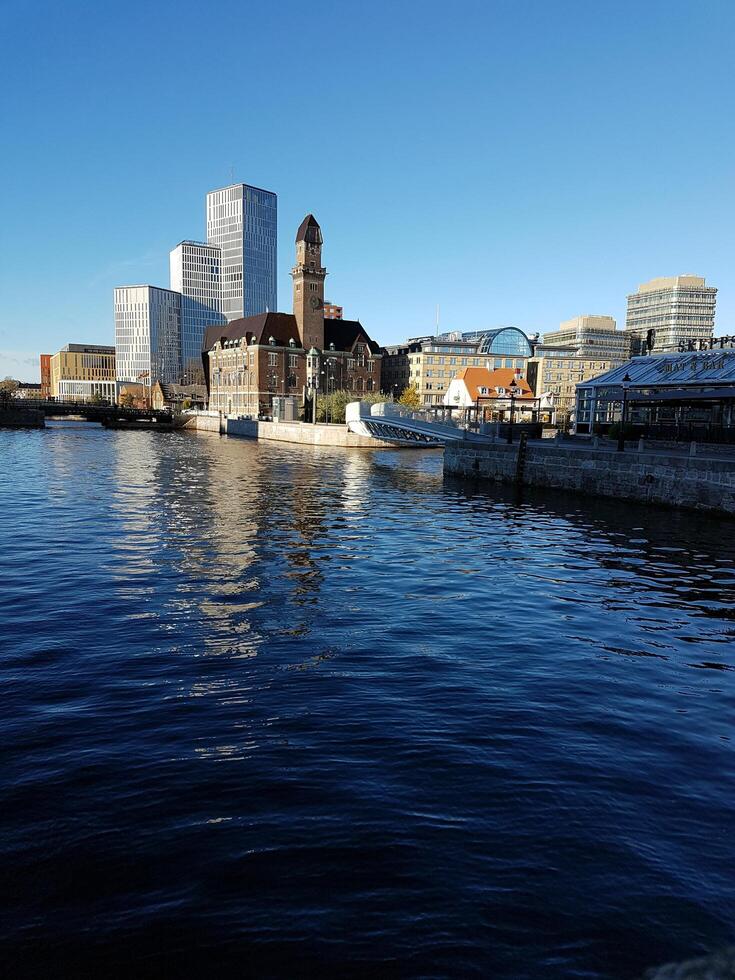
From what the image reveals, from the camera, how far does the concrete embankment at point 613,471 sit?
3006 centimetres

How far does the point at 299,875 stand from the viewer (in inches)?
253

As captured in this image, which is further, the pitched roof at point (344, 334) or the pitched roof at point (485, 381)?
the pitched roof at point (344, 334)

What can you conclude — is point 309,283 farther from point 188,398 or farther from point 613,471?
point 613,471

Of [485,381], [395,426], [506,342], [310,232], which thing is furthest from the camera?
[506,342]

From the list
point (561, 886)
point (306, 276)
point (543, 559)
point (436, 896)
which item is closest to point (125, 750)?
point (436, 896)

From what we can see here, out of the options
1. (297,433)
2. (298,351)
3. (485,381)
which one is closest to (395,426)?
(297,433)

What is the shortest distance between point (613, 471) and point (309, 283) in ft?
358

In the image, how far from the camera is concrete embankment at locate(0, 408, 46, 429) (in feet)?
377

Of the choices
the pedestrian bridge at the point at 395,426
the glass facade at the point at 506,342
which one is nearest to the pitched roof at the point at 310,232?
the glass facade at the point at 506,342

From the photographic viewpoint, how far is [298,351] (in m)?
135

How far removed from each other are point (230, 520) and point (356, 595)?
41.0 ft

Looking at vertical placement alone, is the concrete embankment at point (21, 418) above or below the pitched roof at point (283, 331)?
below

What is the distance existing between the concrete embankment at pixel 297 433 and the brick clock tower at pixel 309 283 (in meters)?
30.5

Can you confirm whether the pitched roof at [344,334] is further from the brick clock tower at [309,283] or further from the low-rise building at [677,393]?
the low-rise building at [677,393]
